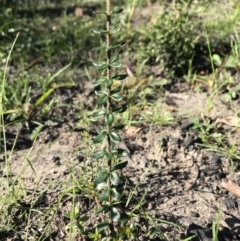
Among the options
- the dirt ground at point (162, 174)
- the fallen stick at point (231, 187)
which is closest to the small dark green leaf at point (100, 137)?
the dirt ground at point (162, 174)

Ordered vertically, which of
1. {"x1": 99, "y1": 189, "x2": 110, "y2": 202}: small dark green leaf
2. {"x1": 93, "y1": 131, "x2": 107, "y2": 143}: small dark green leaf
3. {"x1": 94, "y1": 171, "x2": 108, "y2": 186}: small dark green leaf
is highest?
{"x1": 93, "y1": 131, "x2": 107, "y2": 143}: small dark green leaf

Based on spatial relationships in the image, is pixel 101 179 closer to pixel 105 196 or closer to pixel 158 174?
pixel 105 196

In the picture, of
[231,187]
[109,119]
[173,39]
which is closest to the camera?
Answer: [109,119]

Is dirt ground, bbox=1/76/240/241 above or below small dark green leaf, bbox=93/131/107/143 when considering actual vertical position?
below

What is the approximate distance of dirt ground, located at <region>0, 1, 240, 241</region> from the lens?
208 cm

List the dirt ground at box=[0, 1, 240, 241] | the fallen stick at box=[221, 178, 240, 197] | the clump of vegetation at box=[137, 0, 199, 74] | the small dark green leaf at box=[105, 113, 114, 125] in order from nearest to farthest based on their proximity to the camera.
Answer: the small dark green leaf at box=[105, 113, 114, 125] < the dirt ground at box=[0, 1, 240, 241] < the fallen stick at box=[221, 178, 240, 197] < the clump of vegetation at box=[137, 0, 199, 74]

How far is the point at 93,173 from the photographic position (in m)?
2.27

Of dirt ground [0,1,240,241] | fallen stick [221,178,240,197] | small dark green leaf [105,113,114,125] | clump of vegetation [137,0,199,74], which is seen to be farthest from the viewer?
clump of vegetation [137,0,199,74]

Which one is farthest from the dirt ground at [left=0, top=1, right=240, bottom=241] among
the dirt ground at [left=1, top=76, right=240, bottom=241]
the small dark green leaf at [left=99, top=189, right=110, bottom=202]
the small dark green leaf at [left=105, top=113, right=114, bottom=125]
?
the small dark green leaf at [left=105, top=113, right=114, bottom=125]

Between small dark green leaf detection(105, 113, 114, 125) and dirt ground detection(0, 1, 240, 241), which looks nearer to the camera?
small dark green leaf detection(105, 113, 114, 125)

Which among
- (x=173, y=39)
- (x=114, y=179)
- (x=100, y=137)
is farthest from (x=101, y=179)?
(x=173, y=39)

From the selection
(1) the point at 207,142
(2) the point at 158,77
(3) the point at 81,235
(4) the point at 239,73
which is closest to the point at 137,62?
(2) the point at 158,77

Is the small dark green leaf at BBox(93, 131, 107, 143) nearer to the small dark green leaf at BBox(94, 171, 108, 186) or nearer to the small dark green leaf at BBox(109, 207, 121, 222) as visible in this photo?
the small dark green leaf at BBox(94, 171, 108, 186)

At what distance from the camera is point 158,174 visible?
8.00 ft
